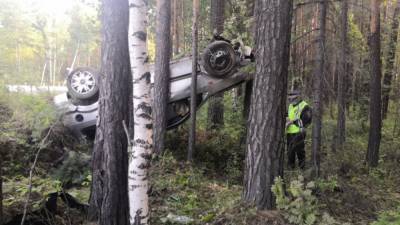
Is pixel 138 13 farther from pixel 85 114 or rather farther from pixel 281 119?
pixel 85 114

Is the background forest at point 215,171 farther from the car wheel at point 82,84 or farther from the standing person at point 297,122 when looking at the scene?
the car wheel at point 82,84

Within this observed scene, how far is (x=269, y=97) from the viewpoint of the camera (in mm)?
4777

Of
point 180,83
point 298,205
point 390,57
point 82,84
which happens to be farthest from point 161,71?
point 390,57

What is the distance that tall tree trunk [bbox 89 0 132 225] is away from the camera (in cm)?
453

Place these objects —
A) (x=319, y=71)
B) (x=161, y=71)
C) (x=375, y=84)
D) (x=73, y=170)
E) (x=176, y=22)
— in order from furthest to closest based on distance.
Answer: (x=176, y=22), (x=375, y=84), (x=161, y=71), (x=319, y=71), (x=73, y=170)

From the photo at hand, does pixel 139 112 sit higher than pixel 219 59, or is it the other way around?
pixel 219 59

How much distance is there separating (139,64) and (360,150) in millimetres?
11562

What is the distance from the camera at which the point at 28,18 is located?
3388 centimetres

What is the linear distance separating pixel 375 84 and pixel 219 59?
564 centimetres

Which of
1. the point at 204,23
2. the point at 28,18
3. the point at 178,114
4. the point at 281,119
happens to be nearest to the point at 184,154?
the point at 178,114

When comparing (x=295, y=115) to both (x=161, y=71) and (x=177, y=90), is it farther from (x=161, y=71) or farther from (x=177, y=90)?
(x=161, y=71)

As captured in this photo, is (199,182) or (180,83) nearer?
(199,182)

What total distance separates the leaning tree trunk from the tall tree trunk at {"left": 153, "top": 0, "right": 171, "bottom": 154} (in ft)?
12.3

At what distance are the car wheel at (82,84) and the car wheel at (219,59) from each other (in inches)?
110
